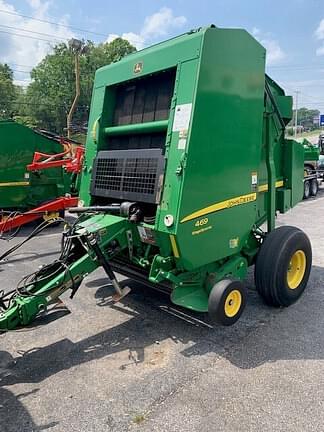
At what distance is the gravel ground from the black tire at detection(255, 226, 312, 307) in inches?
7.3

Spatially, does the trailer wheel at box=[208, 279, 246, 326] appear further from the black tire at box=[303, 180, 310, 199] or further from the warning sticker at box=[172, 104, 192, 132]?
the black tire at box=[303, 180, 310, 199]

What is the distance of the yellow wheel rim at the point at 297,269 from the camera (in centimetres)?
457

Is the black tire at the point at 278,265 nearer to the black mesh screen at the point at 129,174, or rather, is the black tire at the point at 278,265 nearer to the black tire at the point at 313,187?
the black mesh screen at the point at 129,174

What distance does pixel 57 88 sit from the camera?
206ft

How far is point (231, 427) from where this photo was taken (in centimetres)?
261

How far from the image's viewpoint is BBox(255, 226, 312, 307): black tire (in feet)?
13.7

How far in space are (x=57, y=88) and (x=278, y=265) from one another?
212ft

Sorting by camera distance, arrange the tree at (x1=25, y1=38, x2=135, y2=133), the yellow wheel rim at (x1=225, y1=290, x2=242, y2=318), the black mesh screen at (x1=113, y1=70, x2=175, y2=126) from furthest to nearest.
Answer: the tree at (x1=25, y1=38, x2=135, y2=133), the black mesh screen at (x1=113, y1=70, x2=175, y2=126), the yellow wheel rim at (x1=225, y1=290, x2=242, y2=318)

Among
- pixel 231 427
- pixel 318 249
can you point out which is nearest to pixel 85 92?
pixel 318 249

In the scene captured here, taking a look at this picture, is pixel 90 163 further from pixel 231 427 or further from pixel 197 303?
pixel 231 427

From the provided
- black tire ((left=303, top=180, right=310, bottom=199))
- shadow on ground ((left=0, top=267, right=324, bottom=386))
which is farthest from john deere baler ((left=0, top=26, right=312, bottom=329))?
black tire ((left=303, top=180, right=310, bottom=199))

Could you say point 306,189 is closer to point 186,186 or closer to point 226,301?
point 226,301

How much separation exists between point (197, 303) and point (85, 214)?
1493 millimetres

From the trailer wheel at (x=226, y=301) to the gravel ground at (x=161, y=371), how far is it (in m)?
0.28
